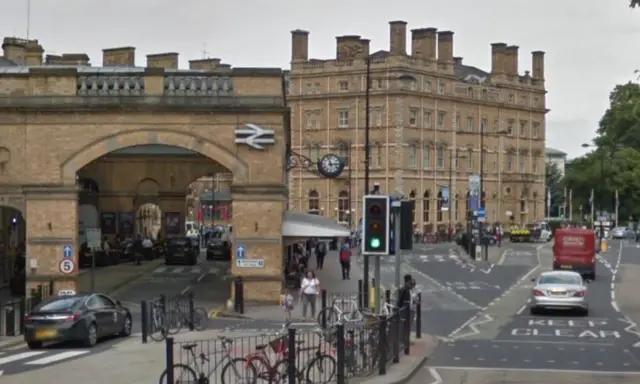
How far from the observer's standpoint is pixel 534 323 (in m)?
37.1

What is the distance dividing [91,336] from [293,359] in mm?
11453

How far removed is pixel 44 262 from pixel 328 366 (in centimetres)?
2324

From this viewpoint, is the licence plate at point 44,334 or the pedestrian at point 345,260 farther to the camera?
the pedestrian at point 345,260

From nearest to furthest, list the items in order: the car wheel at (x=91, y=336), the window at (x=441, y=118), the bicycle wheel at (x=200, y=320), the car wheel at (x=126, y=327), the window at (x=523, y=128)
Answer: the car wheel at (x=91, y=336) → the car wheel at (x=126, y=327) → the bicycle wheel at (x=200, y=320) → the window at (x=441, y=118) → the window at (x=523, y=128)

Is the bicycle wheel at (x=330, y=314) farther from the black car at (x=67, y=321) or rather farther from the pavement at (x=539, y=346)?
the black car at (x=67, y=321)

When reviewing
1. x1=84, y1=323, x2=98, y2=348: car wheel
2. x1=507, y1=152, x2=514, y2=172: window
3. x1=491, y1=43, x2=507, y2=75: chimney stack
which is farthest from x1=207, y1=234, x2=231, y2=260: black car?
x1=507, y1=152, x2=514, y2=172: window

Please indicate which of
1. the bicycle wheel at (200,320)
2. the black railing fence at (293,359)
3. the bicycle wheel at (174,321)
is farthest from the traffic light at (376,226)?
the bicycle wheel at (200,320)

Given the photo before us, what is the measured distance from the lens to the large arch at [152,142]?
41969mm

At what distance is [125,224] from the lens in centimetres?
6631

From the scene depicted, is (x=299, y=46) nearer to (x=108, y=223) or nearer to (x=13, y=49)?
(x=13, y=49)

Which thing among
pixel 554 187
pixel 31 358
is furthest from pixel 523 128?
pixel 31 358

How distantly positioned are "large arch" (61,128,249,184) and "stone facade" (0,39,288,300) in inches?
1.4

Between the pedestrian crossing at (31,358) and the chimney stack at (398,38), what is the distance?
8581 centimetres

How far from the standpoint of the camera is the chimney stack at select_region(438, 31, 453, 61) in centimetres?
11875
